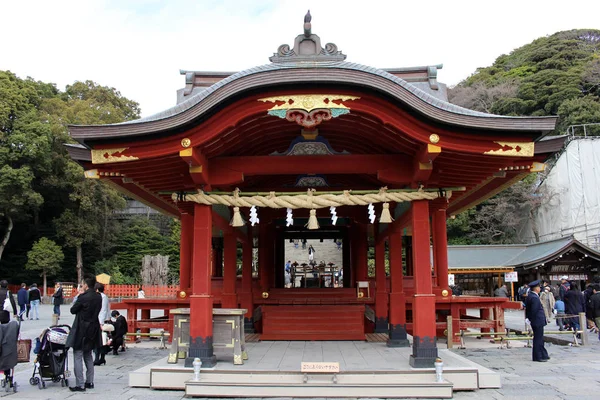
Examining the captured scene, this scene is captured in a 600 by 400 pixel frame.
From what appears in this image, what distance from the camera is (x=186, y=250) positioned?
12.4m

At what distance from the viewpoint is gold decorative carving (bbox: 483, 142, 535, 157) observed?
7570mm

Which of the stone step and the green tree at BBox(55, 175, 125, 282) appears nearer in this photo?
the stone step

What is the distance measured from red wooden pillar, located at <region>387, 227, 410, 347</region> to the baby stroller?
6022 millimetres

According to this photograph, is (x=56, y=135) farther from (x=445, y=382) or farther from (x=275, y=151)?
(x=445, y=382)

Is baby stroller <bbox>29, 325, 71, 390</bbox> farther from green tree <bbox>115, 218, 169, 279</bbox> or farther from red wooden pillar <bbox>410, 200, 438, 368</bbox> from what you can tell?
green tree <bbox>115, 218, 169, 279</bbox>

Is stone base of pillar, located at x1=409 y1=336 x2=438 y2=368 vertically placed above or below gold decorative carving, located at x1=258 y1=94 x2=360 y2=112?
below

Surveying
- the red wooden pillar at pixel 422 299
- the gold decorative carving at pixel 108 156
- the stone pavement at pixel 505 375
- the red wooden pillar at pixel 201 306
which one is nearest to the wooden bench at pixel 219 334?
the red wooden pillar at pixel 201 306

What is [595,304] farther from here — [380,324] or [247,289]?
[247,289]

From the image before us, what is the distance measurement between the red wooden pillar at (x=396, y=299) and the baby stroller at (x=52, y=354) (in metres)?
6.02

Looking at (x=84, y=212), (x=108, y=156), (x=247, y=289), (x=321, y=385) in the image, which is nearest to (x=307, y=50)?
(x=108, y=156)

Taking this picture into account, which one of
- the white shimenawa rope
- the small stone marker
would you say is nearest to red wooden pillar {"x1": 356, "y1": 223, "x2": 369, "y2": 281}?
the white shimenawa rope

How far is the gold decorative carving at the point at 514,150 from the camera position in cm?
757

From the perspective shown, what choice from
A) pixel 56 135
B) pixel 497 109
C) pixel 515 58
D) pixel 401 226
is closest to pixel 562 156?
pixel 497 109

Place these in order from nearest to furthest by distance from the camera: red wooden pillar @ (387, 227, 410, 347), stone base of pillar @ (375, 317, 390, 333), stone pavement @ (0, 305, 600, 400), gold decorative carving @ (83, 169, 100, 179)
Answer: stone pavement @ (0, 305, 600, 400), gold decorative carving @ (83, 169, 100, 179), red wooden pillar @ (387, 227, 410, 347), stone base of pillar @ (375, 317, 390, 333)
